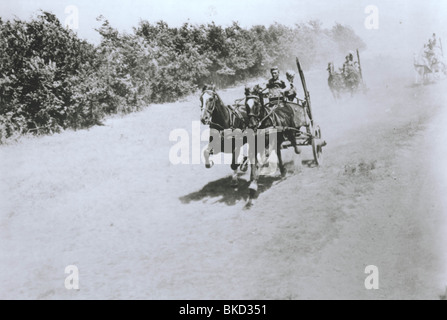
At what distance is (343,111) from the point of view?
20188 millimetres

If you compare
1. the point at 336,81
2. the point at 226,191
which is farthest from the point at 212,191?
the point at 336,81

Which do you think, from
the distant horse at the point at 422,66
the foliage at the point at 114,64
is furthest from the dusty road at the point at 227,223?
the distant horse at the point at 422,66

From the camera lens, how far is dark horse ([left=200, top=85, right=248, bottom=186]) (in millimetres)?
8273

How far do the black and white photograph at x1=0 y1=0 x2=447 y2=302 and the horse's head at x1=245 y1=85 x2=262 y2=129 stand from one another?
44mm

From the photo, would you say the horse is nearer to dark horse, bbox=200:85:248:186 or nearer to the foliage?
the foliage

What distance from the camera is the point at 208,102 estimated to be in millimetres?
8242

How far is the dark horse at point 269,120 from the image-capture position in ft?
29.7

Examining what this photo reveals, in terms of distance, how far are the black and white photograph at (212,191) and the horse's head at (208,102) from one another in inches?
1.8

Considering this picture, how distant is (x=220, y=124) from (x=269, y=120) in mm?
1425

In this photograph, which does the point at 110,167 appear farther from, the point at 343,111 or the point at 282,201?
the point at 343,111

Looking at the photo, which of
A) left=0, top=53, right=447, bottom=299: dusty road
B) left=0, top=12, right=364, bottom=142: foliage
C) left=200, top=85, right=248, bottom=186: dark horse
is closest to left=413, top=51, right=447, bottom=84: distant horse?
left=0, top=53, right=447, bottom=299: dusty road

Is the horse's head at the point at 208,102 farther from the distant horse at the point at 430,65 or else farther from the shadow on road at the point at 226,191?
the distant horse at the point at 430,65

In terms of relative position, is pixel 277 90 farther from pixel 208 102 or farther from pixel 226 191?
pixel 226 191
